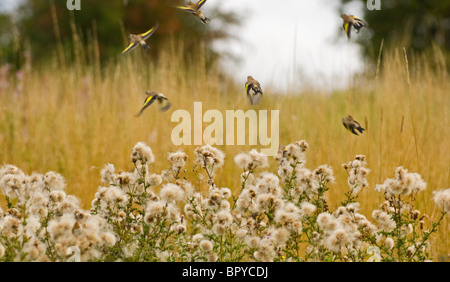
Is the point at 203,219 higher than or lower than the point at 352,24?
lower

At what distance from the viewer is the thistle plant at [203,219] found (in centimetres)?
143

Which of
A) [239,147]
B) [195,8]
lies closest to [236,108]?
[239,147]

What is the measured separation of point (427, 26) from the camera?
12391 millimetres

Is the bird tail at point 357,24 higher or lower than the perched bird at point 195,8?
lower

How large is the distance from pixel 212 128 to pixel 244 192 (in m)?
2.05

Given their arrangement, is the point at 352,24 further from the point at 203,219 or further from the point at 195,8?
the point at 203,219

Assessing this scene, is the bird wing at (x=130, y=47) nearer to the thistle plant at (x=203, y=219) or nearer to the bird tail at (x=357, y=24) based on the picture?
the thistle plant at (x=203, y=219)

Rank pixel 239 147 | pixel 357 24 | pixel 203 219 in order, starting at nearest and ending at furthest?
pixel 203 219 → pixel 357 24 → pixel 239 147

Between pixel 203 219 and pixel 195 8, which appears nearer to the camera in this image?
pixel 203 219

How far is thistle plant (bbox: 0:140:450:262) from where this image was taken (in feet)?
4.70

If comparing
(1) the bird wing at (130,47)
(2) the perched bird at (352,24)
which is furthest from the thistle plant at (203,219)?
(2) the perched bird at (352,24)

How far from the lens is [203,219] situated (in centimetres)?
166

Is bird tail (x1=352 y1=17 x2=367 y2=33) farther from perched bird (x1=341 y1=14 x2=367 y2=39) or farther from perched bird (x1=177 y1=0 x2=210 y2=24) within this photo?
perched bird (x1=177 y1=0 x2=210 y2=24)

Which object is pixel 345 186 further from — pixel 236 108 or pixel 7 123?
pixel 7 123
